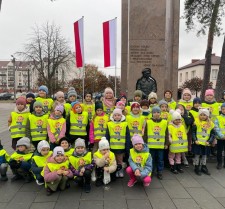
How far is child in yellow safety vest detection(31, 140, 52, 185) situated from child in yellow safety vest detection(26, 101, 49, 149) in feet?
2.30

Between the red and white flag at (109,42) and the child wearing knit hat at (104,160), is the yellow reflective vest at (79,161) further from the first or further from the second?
the red and white flag at (109,42)

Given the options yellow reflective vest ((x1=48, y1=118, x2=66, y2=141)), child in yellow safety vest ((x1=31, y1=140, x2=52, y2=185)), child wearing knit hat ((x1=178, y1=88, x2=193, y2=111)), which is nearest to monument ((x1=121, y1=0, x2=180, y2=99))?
child wearing knit hat ((x1=178, y1=88, x2=193, y2=111))

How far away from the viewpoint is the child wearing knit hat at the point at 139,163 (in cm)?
447

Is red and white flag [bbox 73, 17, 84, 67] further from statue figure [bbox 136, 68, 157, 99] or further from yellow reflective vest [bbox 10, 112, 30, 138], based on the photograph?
yellow reflective vest [bbox 10, 112, 30, 138]

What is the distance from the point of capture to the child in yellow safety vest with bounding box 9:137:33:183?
4.73 meters

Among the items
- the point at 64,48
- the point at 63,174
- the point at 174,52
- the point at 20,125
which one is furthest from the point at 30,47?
the point at 63,174

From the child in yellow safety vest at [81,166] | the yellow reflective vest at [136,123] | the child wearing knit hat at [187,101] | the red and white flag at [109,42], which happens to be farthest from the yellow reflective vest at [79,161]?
the red and white flag at [109,42]

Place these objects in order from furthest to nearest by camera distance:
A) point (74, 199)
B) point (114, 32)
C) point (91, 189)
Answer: point (114, 32) < point (91, 189) < point (74, 199)

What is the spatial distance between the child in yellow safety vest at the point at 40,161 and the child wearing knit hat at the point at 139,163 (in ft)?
5.06

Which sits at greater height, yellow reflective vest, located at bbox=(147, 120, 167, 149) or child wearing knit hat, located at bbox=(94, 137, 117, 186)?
yellow reflective vest, located at bbox=(147, 120, 167, 149)

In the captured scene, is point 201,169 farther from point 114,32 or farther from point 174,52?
point 174,52

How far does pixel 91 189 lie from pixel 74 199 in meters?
0.47

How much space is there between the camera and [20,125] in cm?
541

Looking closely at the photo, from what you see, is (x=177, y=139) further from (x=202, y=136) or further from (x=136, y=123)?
(x=136, y=123)
